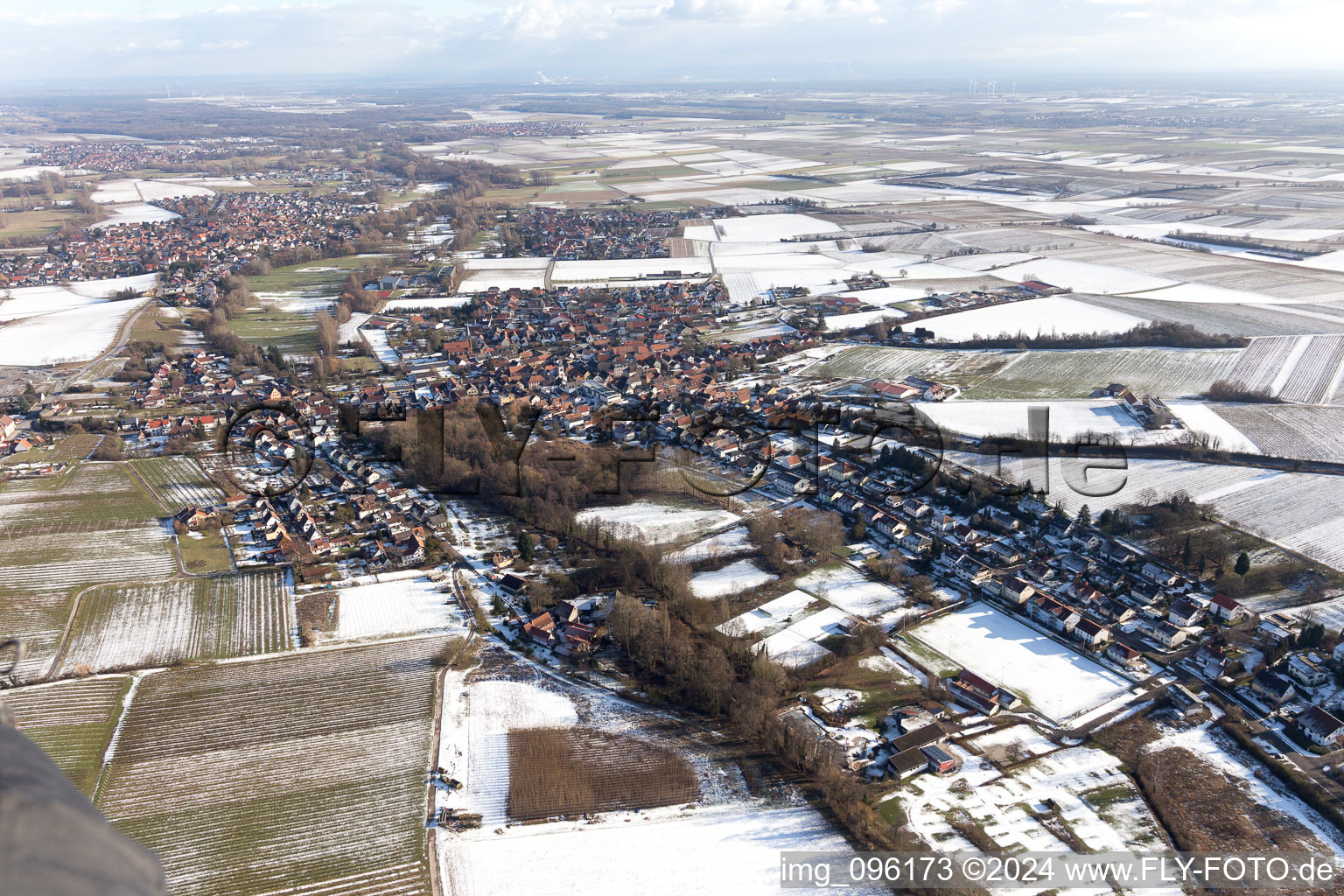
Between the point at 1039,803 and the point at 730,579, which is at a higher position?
the point at 730,579

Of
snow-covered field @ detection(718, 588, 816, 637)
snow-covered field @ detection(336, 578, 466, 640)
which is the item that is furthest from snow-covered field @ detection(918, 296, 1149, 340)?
snow-covered field @ detection(336, 578, 466, 640)

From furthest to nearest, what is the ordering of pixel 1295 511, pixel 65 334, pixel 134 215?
pixel 134 215
pixel 65 334
pixel 1295 511

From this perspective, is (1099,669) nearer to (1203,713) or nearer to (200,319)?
(1203,713)

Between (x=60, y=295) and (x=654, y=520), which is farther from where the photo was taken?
(x=60, y=295)

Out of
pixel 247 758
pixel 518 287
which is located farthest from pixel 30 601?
pixel 518 287

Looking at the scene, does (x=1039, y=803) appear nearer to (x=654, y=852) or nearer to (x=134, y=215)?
(x=654, y=852)

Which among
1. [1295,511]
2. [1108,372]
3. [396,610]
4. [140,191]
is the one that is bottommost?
[396,610]

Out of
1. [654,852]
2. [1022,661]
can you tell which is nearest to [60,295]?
[654,852]
